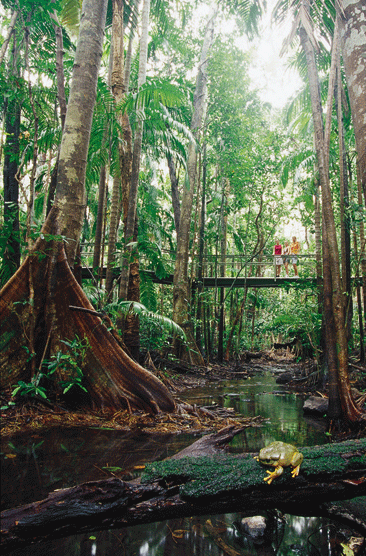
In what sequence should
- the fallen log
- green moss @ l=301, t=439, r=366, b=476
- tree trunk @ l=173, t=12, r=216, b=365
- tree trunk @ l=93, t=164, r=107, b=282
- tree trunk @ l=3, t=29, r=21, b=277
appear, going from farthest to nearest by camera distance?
tree trunk @ l=173, t=12, r=216, b=365 < tree trunk @ l=93, t=164, r=107, b=282 < tree trunk @ l=3, t=29, r=21, b=277 < green moss @ l=301, t=439, r=366, b=476 < the fallen log

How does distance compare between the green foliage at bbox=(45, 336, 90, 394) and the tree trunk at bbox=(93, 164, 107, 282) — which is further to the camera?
the tree trunk at bbox=(93, 164, 107, 282)

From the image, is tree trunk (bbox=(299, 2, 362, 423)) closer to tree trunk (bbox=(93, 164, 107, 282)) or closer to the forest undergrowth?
the forest undergrowth

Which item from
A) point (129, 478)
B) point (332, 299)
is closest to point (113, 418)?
point (129, 478)

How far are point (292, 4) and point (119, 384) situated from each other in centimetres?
678

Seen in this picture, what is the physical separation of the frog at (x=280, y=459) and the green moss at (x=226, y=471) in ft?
0.14

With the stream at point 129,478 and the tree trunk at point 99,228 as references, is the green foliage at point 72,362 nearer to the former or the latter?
the stream at point 129,478

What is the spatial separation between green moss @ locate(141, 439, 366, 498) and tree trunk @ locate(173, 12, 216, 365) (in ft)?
29.5

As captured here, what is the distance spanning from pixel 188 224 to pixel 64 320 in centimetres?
876

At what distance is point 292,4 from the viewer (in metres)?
→ 6.08

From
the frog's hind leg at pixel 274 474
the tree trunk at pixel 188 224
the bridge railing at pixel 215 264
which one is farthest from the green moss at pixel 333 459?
the tree trunk at pixel 188 224

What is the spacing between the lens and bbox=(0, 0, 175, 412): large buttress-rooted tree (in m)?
4.30

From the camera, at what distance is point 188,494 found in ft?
7.09

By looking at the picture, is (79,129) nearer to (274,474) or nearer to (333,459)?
(274,474)

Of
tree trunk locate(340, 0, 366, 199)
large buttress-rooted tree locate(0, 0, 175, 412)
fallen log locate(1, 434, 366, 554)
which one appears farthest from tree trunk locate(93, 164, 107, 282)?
fallen log locate(1, 434, 366, 554)
